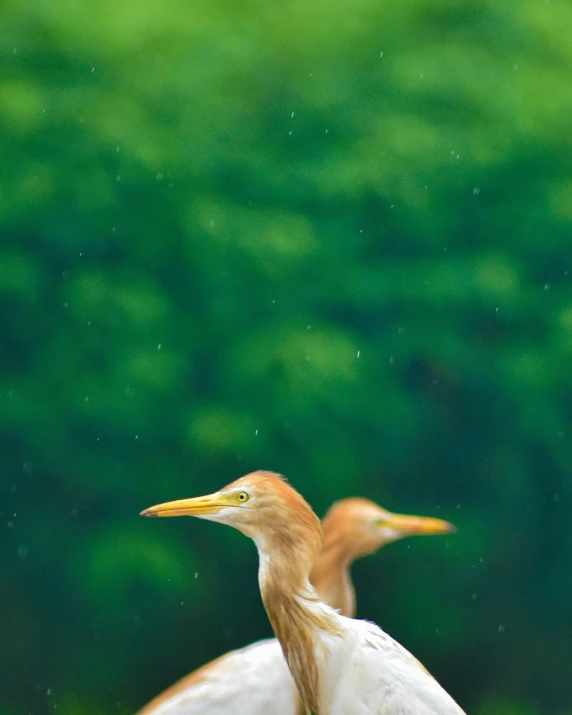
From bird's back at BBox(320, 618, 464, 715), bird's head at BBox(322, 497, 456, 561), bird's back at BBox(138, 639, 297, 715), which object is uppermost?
bird's back at BBox(320, 618, 464, 715)

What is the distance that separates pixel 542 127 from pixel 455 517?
1.09 metres

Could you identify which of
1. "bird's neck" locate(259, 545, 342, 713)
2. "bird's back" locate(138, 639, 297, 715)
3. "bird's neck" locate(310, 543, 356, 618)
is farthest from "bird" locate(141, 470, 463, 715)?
"bird's neck" locate(310, 543, 356, 618)

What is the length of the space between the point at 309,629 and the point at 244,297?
119 cm

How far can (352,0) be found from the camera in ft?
10.4

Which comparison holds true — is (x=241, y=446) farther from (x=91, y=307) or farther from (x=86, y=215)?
(x=86, y=215)

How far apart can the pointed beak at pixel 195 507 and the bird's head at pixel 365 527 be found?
0.65 m

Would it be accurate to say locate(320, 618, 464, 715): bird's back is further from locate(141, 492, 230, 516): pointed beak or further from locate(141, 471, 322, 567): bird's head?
locate(141, 492, 230, 516): pointed beak

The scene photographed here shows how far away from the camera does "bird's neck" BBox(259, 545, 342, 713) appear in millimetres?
2203

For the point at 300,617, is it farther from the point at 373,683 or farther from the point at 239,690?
the point at 239,690

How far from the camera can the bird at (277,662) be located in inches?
98.1

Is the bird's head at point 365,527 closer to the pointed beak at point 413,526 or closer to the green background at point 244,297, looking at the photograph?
the pointed beak at point 413,526

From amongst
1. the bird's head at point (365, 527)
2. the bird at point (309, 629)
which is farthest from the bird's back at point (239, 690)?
the bird's head at point (365, 527)

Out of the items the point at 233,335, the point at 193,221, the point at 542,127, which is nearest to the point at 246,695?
the point at 233,335

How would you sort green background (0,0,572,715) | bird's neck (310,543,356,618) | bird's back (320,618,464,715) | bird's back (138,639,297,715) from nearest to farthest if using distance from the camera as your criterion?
bird's back (320,618,464,715) < bird's back (138,639,297,715) < bird's neck (310,543,356,618) < green background (0,0,572,715)
